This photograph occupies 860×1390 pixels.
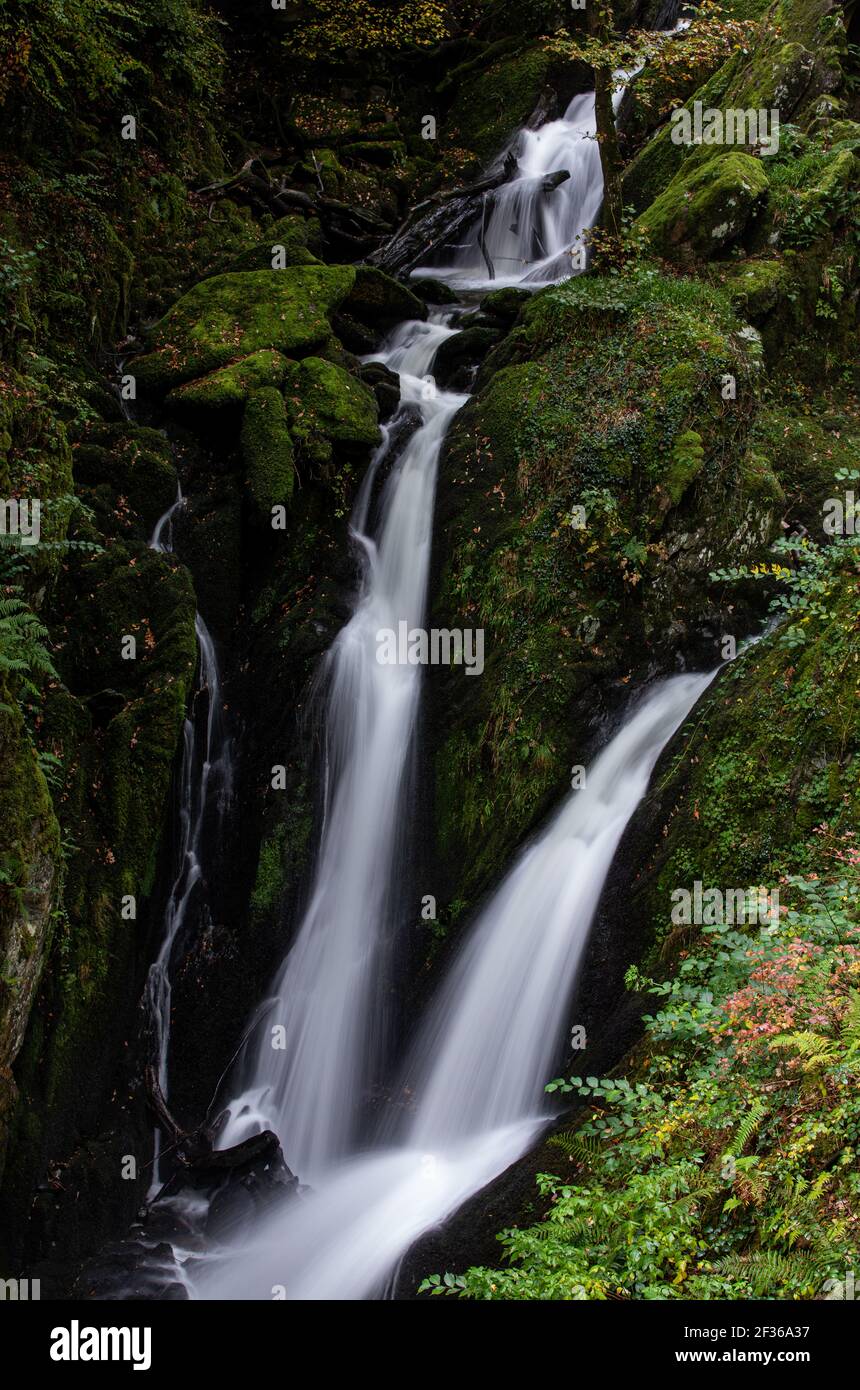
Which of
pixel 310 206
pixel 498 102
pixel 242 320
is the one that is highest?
pixel 498 102

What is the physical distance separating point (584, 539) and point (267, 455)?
11.6ft

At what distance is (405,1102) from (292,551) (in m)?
5.71

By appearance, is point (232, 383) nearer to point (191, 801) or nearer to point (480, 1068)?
point (191, 801)

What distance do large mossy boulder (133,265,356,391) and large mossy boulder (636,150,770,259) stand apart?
3.99 m

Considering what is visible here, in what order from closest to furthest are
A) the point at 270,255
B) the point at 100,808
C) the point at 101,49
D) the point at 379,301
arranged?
the point at 100,808 < the point at 101,49 < the point at 270,255 < the point at 379,301

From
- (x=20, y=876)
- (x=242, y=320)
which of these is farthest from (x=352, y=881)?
(x=242, y=320)

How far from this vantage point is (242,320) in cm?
1188

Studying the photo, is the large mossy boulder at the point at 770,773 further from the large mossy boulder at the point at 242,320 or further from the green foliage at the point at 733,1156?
the large mossy boulder at the point at 242,320

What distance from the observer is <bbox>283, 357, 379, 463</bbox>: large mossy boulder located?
1050cm

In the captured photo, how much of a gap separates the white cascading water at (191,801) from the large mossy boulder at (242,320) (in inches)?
83.0

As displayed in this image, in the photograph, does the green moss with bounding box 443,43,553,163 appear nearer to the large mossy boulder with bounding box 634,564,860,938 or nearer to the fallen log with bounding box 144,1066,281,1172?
the large mossy boulder with bounding box 634,564,860,938

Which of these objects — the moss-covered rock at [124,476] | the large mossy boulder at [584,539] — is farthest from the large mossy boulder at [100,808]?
the large mossy boulder at [584,539]

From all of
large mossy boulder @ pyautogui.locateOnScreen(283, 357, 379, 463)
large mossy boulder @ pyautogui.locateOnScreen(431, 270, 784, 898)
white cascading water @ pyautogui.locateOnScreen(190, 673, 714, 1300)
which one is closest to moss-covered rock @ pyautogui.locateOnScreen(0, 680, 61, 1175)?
white cascading water @ pyautogui.locateOnScreen(190, 673, 714, 1300)

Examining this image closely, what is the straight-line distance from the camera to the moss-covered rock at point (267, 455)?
1018 cm
